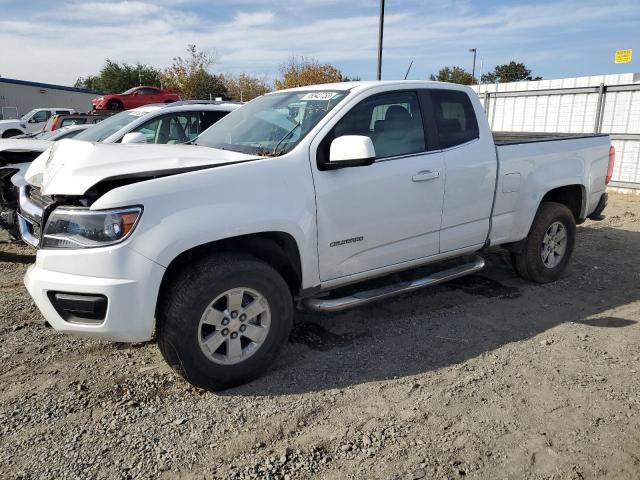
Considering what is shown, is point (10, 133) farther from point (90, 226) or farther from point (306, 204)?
point (306, 204)

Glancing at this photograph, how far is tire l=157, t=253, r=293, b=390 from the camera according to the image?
2959 mm

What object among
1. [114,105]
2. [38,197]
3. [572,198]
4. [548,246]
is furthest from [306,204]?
[114,105]

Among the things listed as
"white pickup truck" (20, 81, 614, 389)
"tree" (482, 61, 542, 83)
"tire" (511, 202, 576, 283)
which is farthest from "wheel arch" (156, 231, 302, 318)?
"tree" (482, 61, 542, 83)

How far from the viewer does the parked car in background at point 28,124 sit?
2203 centimetres

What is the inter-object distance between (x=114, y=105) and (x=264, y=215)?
76.5 feet

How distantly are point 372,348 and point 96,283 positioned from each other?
6.58 feet

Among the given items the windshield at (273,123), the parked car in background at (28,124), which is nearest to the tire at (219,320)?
the windshield at (273,123)

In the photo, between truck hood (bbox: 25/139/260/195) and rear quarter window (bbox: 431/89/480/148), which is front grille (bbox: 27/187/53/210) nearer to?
truck hood (bbox: 25/139/260/195)

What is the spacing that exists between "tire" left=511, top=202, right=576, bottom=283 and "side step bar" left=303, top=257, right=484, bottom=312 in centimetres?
79

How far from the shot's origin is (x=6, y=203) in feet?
17.8

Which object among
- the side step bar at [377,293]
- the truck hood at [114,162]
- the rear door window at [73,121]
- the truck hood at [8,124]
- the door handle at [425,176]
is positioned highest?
the rear door window at [73,121]

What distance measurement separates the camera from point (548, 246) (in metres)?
5.29

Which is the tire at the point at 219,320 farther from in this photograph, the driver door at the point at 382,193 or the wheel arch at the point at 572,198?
the wheel arch at the point at 572,198

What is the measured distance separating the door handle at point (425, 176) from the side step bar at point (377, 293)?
0.81 meters
